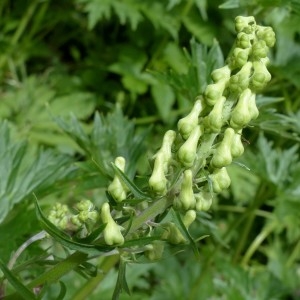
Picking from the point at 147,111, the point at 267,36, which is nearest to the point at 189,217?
the point at 267,36

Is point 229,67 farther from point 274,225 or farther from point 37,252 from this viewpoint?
Answer: point 274,225

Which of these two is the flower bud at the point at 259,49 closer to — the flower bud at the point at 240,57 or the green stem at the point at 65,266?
the flower bud at the point at 240,57

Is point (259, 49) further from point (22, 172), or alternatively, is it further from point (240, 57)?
point (22, 172)

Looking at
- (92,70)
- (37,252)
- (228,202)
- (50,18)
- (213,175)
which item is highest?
(213,175)

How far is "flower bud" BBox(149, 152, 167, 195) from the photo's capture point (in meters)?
0.86

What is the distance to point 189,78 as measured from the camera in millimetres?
1529

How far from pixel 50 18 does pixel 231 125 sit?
1.73 meters

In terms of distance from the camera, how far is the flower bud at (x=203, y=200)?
888 mm

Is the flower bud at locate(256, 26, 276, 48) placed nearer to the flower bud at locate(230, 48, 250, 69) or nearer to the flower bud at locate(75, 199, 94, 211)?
the flower bud at locate(230, 48, 250, 69)

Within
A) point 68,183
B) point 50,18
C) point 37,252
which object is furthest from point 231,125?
point 50,18

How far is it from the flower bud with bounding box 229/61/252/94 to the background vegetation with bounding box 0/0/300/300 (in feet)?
2.24

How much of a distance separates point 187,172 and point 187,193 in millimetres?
24

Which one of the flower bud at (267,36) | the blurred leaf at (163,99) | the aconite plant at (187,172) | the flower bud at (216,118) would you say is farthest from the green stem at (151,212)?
the blurred leaf at (163,99)

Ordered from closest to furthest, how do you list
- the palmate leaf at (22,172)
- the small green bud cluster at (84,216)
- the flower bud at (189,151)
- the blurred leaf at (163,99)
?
the flower bud at (189,151), the small green bud cluster at (84,216), the palmate leaf at (22,172), the blurred leaf at (163,99)
